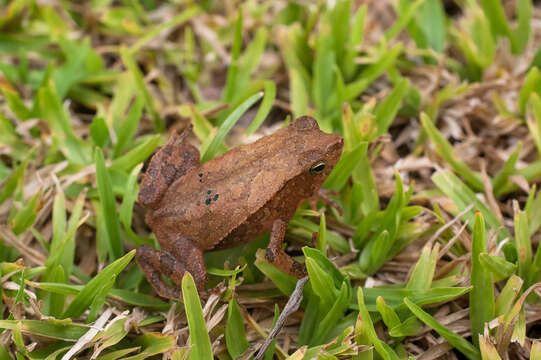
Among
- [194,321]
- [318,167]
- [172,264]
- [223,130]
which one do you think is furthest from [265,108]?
[194,321]

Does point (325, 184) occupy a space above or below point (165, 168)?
below

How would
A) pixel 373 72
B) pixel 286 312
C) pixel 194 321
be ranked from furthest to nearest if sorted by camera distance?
pixel 373 72 < pixel 286 312 < pixel 194 321

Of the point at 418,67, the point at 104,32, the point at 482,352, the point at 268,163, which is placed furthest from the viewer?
the point at 104,32

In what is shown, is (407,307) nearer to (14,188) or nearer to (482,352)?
(482,352)

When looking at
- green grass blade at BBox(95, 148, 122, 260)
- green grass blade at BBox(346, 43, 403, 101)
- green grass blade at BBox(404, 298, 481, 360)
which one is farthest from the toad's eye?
green grass blade at BBox(95, 148, 122, 260)

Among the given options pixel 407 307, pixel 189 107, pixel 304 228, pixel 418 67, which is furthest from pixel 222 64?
pixel 407 307

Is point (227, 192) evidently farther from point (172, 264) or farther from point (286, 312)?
point (286, 312)
